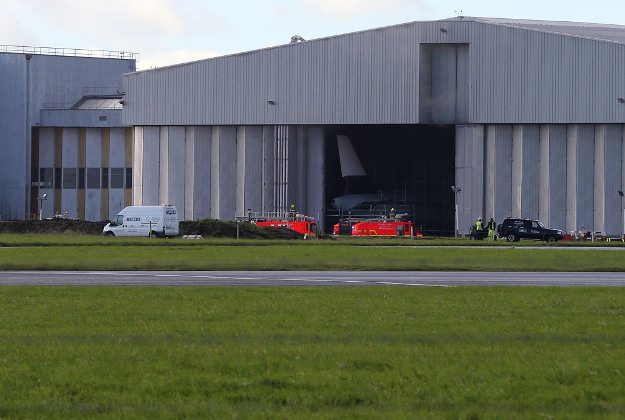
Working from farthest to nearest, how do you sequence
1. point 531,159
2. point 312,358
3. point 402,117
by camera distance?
point 402,117 → point 531,159 → point 312,358

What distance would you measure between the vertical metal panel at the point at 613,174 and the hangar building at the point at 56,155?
45.0 meters

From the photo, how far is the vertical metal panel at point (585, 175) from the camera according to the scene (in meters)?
68.5

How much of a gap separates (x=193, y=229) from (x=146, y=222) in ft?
10.7

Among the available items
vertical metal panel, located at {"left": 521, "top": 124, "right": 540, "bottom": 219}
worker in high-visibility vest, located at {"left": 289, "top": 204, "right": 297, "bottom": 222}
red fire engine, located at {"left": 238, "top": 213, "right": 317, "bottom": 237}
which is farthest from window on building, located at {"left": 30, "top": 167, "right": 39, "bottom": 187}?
vertical metal panel, located at {"left": 521, "top": 124, "right": 540, "bottom": 219}

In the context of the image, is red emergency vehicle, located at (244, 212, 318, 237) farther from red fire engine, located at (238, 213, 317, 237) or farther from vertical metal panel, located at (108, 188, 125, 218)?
vertical metal panel, located at (108, 188, 125, 218)

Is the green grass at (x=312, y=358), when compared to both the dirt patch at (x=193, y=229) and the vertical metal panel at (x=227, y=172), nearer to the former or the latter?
the dirt patch at (x=193, y=229)

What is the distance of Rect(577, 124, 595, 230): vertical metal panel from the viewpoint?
2697 inches

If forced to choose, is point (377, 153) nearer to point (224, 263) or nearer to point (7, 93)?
point (7, 93)

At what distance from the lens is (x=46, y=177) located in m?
89.9

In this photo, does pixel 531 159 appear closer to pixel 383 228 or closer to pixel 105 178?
pixel 383 228

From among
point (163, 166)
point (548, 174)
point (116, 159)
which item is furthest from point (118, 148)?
point (548, 174)

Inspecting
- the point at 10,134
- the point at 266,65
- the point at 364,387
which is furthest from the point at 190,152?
the point at 364,387

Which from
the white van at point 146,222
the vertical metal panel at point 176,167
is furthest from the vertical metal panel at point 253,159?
the white van at point 146,222

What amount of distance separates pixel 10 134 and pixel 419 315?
8043cm
